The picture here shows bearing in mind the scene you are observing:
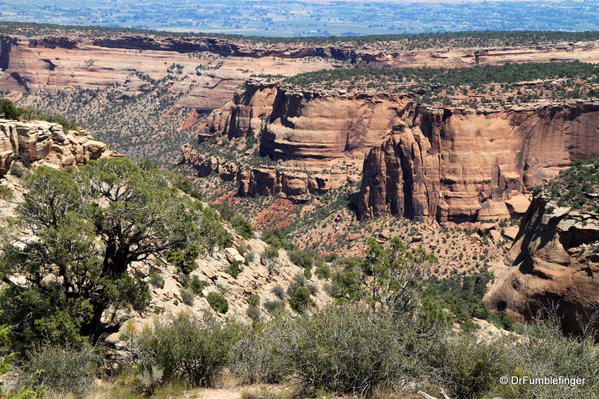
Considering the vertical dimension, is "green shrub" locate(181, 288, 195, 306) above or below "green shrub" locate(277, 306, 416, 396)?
below

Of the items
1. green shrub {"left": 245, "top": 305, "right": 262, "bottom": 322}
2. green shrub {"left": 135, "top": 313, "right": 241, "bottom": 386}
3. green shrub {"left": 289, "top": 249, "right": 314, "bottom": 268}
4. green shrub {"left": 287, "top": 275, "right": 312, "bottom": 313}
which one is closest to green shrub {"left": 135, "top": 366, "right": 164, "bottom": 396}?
green shrub {"left": 135, "top": 313, "right": 241, "bottom": 386}

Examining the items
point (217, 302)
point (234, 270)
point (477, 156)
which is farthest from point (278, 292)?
point (477, 156)

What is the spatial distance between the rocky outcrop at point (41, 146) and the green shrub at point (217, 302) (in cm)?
912

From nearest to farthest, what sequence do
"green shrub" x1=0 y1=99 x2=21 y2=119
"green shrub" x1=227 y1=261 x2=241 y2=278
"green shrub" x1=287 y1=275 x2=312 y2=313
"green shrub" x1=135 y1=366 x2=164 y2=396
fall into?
"green shrub" x1=135 y1=366 x2=164 y2=396 < "green shrub" x1=0 y1=99 x2=21 y2=119 < "green shrub" x1=287 y1=275 x2=312 y2=313 < "green shrub" x1=227 y1=261 x2=241 y2=278

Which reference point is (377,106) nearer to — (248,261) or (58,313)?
(248,261)

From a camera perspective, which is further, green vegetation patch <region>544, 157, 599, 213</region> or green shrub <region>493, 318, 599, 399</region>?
green vegetation patch <region>544, 157, 599, 213</region>

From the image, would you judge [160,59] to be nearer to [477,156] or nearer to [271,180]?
[271,180]

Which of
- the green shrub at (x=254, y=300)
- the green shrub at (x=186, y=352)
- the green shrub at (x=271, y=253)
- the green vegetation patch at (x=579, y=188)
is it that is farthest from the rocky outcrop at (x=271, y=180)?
the green shrub at (x=186, y=352)

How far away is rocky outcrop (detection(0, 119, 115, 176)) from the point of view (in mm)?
24188

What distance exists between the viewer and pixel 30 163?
25625 millimetres

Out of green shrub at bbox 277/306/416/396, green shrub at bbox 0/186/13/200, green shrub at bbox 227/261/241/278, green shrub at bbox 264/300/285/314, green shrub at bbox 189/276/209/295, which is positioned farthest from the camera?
green shrub at bbox 227/261/241/278

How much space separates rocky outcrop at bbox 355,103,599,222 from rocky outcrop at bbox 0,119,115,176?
34790 mm

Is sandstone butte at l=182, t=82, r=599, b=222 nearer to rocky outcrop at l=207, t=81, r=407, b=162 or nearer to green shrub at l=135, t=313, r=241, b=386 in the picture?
rocky outcrop at l=207, t=81, r=407, b=162

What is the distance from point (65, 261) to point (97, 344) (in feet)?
9.84
